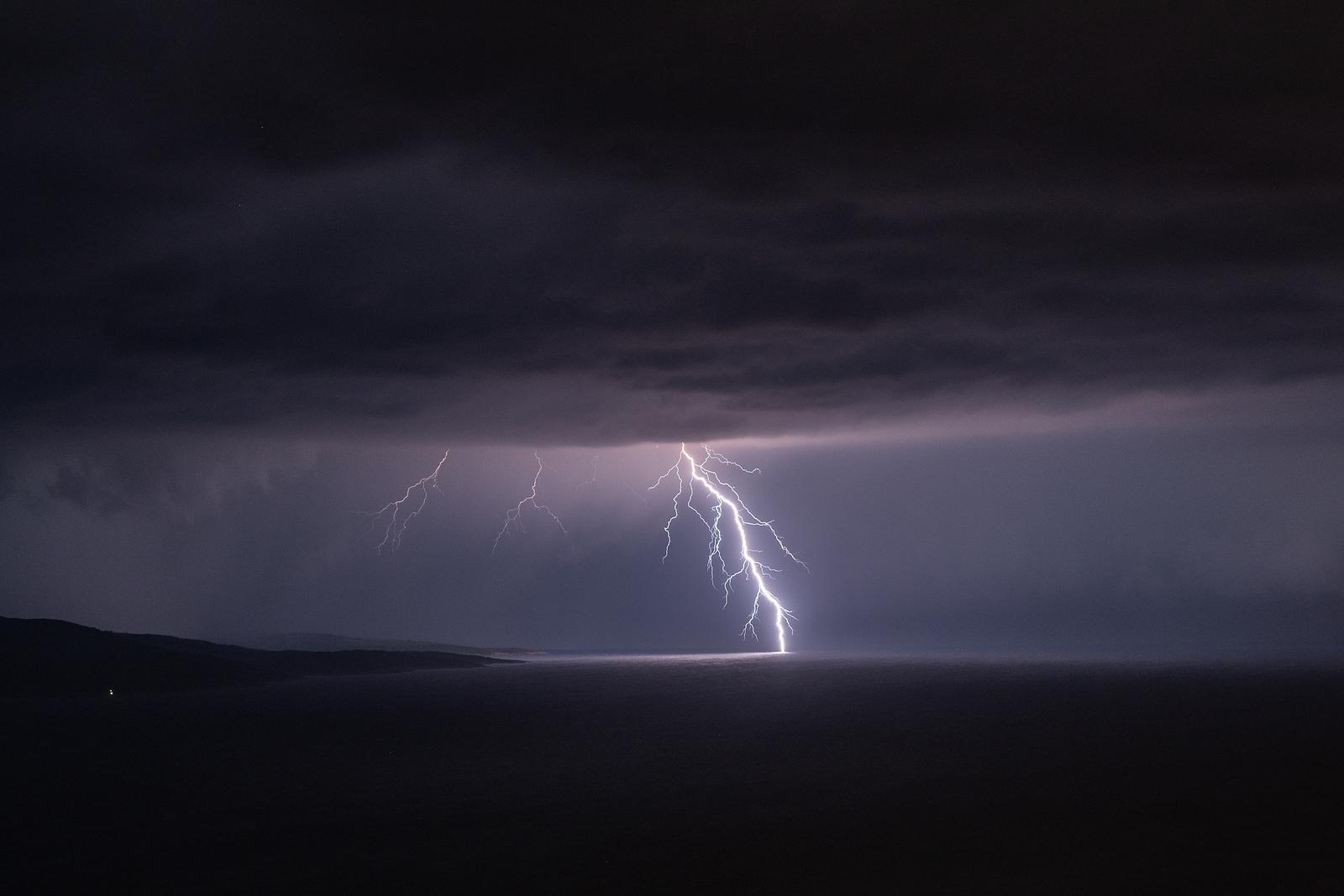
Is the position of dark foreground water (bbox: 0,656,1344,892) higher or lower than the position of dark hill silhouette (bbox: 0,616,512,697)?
lower

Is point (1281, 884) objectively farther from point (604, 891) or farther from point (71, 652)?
point (71, 652)

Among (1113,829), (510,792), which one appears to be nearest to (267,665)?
(510,792)

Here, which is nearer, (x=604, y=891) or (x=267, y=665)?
(x=604, y=891)

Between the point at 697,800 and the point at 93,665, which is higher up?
the point at 93,665

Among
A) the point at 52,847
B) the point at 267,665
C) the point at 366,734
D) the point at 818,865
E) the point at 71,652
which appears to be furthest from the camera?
the point at 267,665

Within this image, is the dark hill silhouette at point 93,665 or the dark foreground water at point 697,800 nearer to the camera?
the dark foreground water at point 697,800

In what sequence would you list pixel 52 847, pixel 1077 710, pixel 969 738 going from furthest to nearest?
pixel 1077 710 < pixel 969 738 < pixel 52 847

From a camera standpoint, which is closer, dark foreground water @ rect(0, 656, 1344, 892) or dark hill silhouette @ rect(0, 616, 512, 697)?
dark foreground water @ rect(0, 656, 1344, 892)

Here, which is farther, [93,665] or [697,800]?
[93,665]
